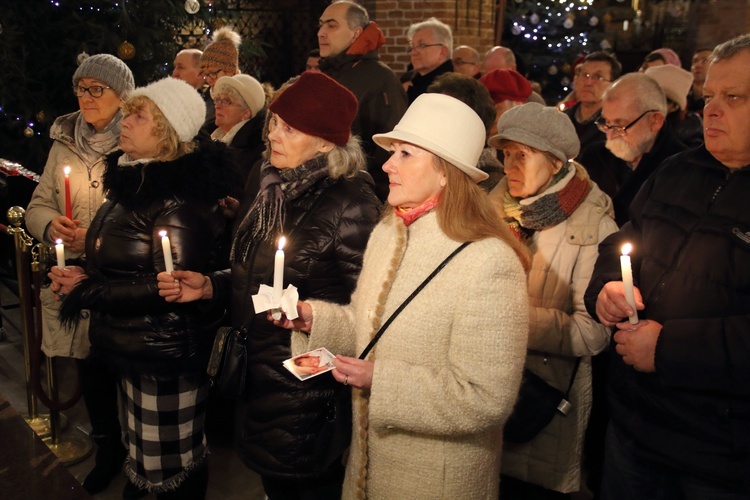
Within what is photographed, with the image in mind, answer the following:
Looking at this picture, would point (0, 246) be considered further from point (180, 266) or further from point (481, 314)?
point (481, 314)

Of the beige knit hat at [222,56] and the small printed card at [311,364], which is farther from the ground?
the beige knit hat at [222,56]

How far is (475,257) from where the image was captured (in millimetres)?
1956

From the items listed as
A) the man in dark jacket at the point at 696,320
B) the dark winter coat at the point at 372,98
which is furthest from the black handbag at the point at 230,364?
the dark winter coat at the point at 372,98

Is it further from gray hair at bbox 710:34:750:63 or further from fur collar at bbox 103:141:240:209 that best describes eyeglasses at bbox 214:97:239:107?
gray hair at bbox 710:34:750:63

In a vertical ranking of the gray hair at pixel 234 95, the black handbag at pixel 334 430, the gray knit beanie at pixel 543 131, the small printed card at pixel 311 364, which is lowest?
the black handbag at pixel 334 430

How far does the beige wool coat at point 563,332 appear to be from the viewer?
2.71 meters

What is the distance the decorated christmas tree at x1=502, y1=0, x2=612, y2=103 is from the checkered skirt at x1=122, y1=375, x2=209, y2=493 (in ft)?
29.9

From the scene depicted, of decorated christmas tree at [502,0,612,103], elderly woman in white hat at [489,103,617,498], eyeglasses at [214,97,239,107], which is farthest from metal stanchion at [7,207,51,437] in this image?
decorated christmas tree at [502,0,612,103]

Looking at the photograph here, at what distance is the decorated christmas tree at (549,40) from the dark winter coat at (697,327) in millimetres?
9093

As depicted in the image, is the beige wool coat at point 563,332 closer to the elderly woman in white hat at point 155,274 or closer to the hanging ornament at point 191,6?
the elderly woman in white hat at point 155,274

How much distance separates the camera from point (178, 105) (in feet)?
10.2

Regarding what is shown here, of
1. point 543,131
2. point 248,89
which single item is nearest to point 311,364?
point 543,131

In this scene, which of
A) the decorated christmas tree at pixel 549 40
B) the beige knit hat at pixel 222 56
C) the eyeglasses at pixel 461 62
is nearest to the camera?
the beige knit hat at pixel 222 56

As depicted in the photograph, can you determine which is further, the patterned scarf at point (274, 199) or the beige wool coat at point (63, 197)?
the beige wool coat at point (63, 197)
